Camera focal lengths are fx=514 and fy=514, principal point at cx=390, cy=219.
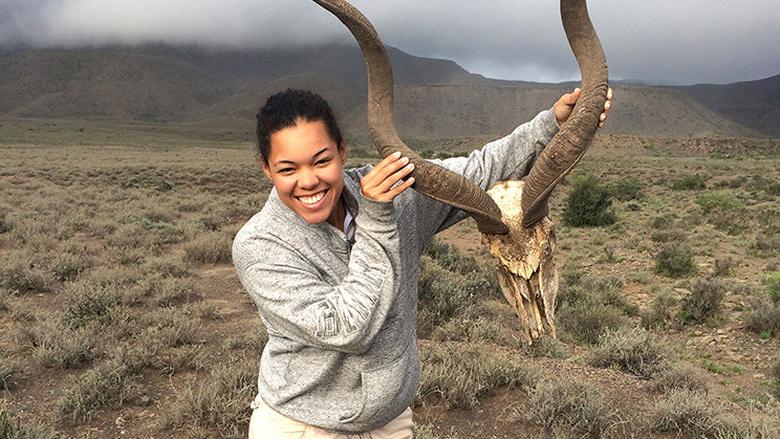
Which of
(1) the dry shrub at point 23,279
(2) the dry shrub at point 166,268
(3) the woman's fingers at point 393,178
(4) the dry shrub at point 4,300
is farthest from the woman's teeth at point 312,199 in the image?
(1) the dry shrub at point 23,279

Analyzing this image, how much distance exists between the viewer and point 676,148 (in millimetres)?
69312

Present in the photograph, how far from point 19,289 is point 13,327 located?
1.79 metres

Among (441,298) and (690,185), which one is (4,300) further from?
(690,185)

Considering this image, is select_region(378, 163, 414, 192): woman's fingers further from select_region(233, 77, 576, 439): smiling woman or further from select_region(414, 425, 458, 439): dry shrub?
select_region(414, 425, 458, 439): dry shrub

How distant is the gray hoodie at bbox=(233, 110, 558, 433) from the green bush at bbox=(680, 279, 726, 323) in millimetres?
8557

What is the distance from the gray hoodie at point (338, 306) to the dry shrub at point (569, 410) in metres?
2.98

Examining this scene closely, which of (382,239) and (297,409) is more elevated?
(382,239)

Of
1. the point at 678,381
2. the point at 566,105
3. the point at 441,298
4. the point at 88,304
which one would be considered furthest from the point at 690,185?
the point at 566,105

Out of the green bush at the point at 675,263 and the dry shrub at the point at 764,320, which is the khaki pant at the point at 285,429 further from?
the green bush at the point at 675,263

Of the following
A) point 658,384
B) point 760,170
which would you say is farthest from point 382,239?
point 760,170

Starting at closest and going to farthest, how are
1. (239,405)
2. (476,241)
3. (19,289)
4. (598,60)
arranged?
(598,60), (239,405), (19,289), (476,241)

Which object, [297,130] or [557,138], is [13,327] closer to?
[297,130]

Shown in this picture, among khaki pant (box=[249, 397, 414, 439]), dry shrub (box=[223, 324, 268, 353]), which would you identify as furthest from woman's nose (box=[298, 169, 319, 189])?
dry shrub (box=[223, 324, 268, 353])

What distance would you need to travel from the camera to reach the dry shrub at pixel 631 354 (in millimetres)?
5918
